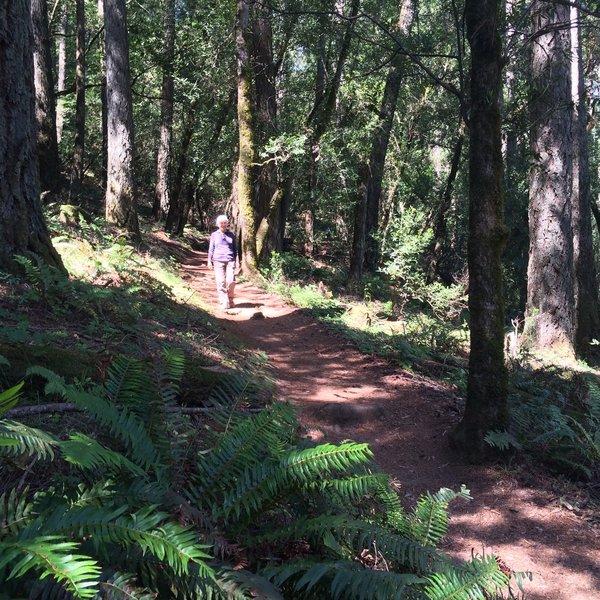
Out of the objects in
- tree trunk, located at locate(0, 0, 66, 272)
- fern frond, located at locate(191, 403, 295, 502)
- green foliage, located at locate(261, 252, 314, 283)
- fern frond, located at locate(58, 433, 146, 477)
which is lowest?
fern frond, located at locate(191, 403, 295, 502)

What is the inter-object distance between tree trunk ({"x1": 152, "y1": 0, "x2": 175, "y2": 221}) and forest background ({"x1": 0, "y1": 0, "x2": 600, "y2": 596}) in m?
0.10

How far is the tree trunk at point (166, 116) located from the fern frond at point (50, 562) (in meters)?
21.2

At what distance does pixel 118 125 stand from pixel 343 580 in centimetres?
1386

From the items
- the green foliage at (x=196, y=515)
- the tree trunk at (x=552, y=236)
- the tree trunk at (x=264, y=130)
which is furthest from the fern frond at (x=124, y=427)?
the tree trunk at (x=264, y=130)

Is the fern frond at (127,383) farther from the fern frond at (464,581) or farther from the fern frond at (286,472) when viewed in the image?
the fern frond at (464,581)

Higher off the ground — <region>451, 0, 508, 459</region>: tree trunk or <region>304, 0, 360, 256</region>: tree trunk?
<region>304, 0, 360, 256</region>: tree trunk

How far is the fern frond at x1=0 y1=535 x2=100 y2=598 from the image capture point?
59.5 inches

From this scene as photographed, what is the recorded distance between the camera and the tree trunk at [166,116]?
20.7 meters

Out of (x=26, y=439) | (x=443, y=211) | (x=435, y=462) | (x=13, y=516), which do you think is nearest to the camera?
(x=13, y=516)

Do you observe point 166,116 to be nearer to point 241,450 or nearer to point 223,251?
point 223,251

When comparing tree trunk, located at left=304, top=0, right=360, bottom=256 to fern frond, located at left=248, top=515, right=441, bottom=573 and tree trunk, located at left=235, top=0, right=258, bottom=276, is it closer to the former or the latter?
tree trunk, located at left=235, top=0, right=258, bottom=276

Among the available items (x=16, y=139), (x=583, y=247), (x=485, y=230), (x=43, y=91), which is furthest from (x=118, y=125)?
(x=583, y=247)

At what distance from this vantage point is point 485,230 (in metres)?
5.35

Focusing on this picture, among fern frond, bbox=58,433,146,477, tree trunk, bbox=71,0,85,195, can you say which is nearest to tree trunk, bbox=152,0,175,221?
tree trunk, bbox=71,0,85,195
